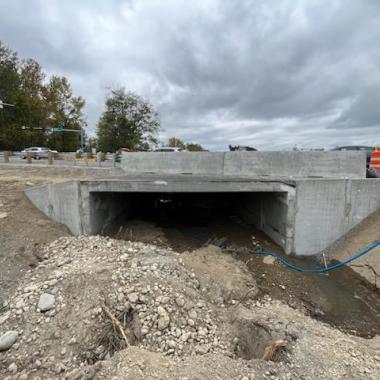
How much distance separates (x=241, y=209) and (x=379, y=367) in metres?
9.37

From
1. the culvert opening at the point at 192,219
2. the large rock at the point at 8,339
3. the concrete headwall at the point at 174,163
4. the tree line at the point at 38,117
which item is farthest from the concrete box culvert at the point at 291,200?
the tree line at the point at 38,117

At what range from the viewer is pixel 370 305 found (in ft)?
20.2

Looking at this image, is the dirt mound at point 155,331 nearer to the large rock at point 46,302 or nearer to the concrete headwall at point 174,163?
the large rock at point 46,302

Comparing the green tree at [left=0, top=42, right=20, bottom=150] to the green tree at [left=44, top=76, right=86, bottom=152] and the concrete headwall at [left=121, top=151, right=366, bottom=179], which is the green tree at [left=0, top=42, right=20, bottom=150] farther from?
the concrete headwall at [left=121, top=151, right=366, bottom=179]

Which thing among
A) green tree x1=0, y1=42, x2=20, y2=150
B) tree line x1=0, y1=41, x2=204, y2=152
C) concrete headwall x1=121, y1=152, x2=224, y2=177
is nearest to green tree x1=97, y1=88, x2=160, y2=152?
tree line x1=0, y1=41, x2=204, y2=152

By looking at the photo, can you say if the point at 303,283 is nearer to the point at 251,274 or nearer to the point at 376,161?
the point at 251,274

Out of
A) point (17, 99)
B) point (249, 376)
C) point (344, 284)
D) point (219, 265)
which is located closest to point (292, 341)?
point (249, 376)

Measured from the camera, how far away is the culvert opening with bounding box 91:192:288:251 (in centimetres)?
907

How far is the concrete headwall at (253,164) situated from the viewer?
894 centimetres

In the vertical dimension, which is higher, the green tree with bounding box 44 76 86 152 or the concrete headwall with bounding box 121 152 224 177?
the green tree with bounding box 44 76 86 152

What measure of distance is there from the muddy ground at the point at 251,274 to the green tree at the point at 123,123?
24.5m

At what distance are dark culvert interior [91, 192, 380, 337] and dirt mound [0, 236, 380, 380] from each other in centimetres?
75

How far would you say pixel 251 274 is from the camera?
23.8ft

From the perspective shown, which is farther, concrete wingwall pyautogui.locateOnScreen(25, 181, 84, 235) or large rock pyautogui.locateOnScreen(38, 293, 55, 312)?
concrete wingwall pyautogui.locateOnScreen(25, 181, 84, 235)
